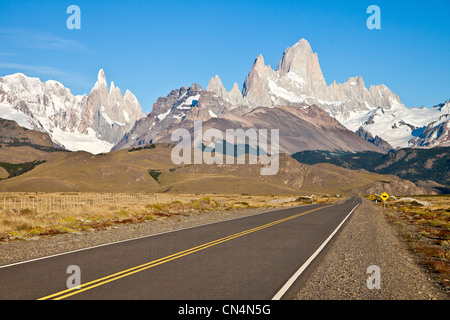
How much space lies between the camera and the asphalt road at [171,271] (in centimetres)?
888

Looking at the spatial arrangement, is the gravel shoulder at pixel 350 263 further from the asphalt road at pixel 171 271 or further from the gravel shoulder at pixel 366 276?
the asphalt road at pixel 171 271

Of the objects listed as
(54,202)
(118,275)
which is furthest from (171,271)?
(54,202)

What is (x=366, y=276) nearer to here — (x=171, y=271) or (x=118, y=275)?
(x=171, y=271)

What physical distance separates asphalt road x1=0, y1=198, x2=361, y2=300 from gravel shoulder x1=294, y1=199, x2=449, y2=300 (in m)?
0.64

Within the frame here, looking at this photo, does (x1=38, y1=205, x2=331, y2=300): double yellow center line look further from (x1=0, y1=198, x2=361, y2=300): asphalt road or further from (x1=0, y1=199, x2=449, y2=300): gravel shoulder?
(x1=0, y1=199, x2=449, y2=300): gravel shoulder

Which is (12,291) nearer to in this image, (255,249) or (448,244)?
(255,249)

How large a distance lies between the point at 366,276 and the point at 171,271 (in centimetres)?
545

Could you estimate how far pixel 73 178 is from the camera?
159 m

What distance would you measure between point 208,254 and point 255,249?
7.51ft

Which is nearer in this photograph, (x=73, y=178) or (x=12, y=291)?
(x=12, y=291)

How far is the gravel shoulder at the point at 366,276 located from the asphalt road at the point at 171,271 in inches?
25.4

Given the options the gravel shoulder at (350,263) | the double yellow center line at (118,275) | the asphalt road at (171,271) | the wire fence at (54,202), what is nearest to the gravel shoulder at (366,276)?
the gravel shoulder at (350,263)

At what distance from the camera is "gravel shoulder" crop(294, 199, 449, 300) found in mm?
9164
